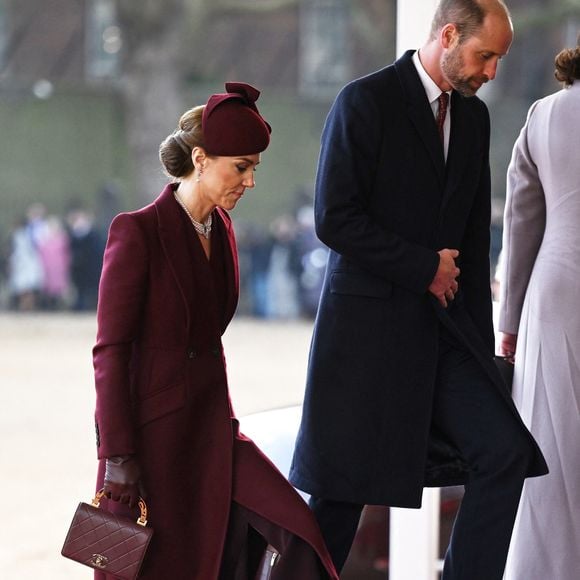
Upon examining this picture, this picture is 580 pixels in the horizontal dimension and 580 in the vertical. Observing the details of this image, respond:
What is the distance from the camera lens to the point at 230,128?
2.85 metres

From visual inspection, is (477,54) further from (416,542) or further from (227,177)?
(416,542)

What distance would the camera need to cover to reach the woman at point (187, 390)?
281 centimetres

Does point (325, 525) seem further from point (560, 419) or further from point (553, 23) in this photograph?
point (553, 23)

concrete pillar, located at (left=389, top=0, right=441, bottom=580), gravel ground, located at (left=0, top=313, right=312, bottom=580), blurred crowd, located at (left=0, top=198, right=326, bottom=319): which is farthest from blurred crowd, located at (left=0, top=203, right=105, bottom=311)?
concrete pillar, located at (left=389, top=0, right=441, bottom=580)

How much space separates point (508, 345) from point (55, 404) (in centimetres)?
793

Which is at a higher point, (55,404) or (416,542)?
(416,542)

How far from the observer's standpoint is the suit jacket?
313 centimetres

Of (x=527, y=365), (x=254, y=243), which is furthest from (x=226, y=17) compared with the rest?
(x=527, y=365)

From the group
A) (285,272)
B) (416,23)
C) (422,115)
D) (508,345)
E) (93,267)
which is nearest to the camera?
(422,115)

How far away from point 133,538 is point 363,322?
0.76 meters

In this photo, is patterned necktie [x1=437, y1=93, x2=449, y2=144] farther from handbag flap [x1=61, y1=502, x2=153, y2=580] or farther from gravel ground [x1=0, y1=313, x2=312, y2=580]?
gravel ground [x1=0, y1=313, x2=312, y2=580]

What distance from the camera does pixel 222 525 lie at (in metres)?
2.89

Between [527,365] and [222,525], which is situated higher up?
[527,365]

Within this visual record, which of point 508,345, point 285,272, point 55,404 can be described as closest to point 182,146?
point 508,345
